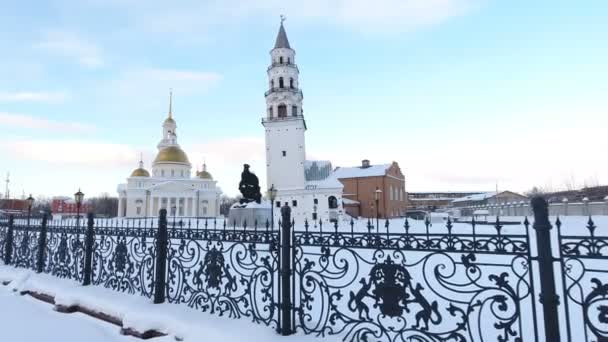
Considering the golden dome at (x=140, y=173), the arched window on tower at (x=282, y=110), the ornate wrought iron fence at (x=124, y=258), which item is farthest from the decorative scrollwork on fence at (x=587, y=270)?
the golden dome at (x=140, y=173)

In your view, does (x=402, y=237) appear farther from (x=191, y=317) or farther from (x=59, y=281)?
(x=59, y=281)

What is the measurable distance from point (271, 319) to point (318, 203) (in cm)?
3034

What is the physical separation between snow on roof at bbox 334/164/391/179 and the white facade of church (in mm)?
20941

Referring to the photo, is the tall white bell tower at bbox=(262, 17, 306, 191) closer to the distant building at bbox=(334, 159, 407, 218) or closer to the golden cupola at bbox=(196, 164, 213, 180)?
the distant building at bbox=(334, 159, 407, 218)

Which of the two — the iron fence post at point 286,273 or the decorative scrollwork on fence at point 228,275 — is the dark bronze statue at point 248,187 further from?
the iron fence post at point 286,273

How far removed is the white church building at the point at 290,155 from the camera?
33.7 m

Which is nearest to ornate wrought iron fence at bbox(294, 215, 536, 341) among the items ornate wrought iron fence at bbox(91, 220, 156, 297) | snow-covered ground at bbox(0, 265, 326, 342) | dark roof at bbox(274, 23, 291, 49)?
snow-covered ground at bbox(0, 265, 326, 342)

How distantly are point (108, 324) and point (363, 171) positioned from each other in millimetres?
43198

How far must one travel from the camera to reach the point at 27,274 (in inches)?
265

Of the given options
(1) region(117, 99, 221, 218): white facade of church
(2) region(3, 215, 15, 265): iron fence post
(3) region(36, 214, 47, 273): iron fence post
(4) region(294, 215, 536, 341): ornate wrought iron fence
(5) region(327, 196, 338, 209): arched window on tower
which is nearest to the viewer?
(4) region(294, 215, 536, 341): ornate wrought iron fence

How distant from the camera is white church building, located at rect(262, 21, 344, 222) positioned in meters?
33.7

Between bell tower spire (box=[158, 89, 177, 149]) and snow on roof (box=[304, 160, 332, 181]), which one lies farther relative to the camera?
bell tower spire (box=[158, 89, 177, 149])

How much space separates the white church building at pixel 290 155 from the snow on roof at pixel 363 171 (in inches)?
472

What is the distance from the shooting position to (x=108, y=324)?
14.8 ft
